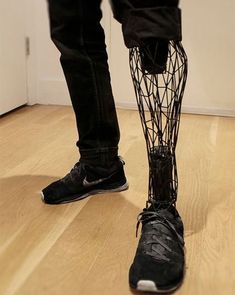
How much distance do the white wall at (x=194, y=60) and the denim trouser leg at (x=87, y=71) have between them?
1.15 metres

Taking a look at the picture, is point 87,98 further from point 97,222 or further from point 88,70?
point 97,222

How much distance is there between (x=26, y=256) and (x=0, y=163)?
625 millimetres

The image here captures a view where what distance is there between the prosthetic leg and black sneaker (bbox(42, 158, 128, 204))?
0.82 feet

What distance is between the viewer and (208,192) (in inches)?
48.8

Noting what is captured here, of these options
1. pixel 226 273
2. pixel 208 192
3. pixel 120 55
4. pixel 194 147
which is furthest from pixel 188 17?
pixel 226 273

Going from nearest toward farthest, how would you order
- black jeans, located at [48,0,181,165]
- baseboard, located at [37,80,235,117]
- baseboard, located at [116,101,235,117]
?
black jeans, located at [48,0,181,165]
baseboard, located at [116,101,235,117]
baseboard, located at [37,80,235,117]

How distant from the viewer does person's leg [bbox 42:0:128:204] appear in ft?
3.31

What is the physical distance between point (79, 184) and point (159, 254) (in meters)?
0.40

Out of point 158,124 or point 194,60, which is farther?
point 194,60

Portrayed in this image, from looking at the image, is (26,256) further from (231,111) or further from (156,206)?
(231,111)

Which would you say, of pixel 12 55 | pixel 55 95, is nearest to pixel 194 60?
pixel 55 95

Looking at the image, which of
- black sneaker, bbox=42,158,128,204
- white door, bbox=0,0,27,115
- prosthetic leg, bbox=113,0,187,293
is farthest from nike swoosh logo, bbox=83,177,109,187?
white door, bbox=0,0,27,115

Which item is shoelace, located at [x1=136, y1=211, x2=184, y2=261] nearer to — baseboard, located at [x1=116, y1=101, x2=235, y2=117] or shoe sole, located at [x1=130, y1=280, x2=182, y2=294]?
shoe sole, located at [x1=130, y1=280, x2=182, y2=294]

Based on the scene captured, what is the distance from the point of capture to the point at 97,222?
3.47 feet
